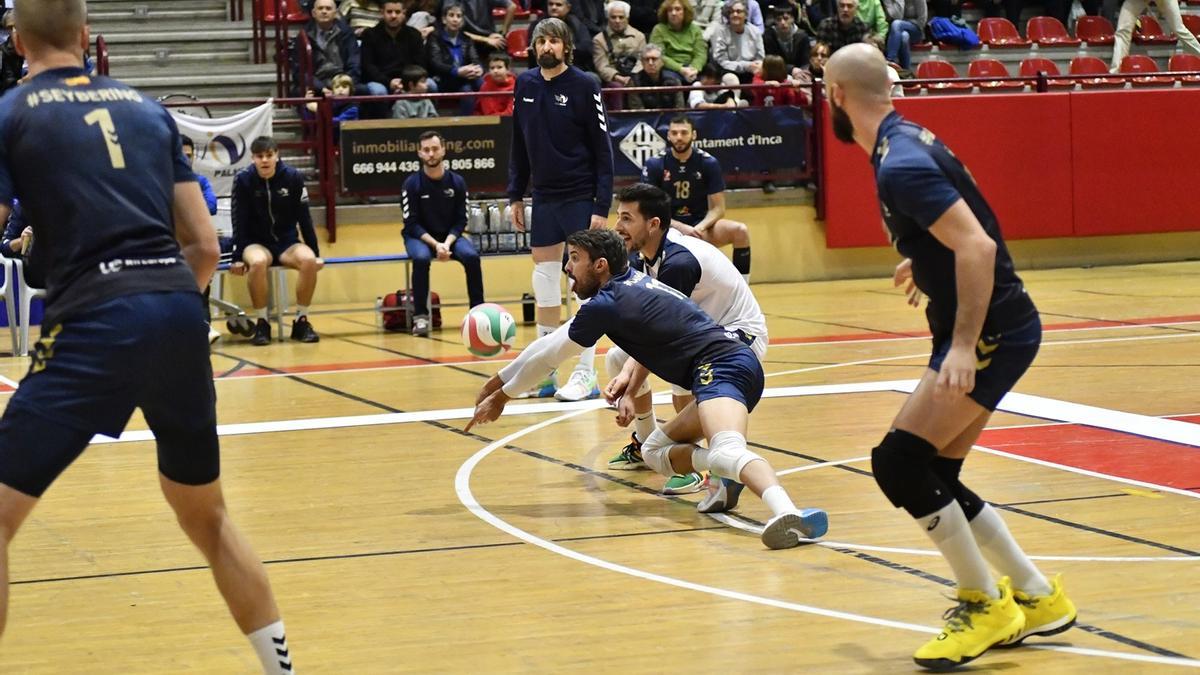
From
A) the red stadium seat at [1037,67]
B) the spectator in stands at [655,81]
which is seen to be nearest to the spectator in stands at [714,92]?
the spectator in stands at [655,81]

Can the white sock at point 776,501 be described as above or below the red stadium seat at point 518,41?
below

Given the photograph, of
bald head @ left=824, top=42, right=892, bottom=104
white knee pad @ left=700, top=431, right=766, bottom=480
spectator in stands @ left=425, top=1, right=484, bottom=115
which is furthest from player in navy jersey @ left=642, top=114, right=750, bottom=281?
bald head @ left=824, top=42, right=892, bottom=104

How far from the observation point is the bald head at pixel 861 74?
464 centimetres

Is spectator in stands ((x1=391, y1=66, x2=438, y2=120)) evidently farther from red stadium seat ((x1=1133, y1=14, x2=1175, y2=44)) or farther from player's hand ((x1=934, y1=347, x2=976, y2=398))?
player's hand ((x1=934, y1=347, x2=976, y2=398))

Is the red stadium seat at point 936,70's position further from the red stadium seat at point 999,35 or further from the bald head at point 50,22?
the bald head at point 50,22

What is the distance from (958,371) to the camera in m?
4.45

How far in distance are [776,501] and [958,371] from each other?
1767mm

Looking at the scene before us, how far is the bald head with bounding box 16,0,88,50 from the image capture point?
12.5 ft

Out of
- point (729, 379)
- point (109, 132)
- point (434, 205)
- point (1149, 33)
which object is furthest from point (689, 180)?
point (1149, 33)

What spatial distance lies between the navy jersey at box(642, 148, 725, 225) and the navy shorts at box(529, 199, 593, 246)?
2848 millimetres

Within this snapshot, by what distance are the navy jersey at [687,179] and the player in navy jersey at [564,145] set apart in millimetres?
2882

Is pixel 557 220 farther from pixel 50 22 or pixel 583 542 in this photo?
pixel 50 22

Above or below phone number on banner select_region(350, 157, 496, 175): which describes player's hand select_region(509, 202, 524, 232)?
above

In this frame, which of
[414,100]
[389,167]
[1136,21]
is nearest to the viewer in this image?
[389,167]
